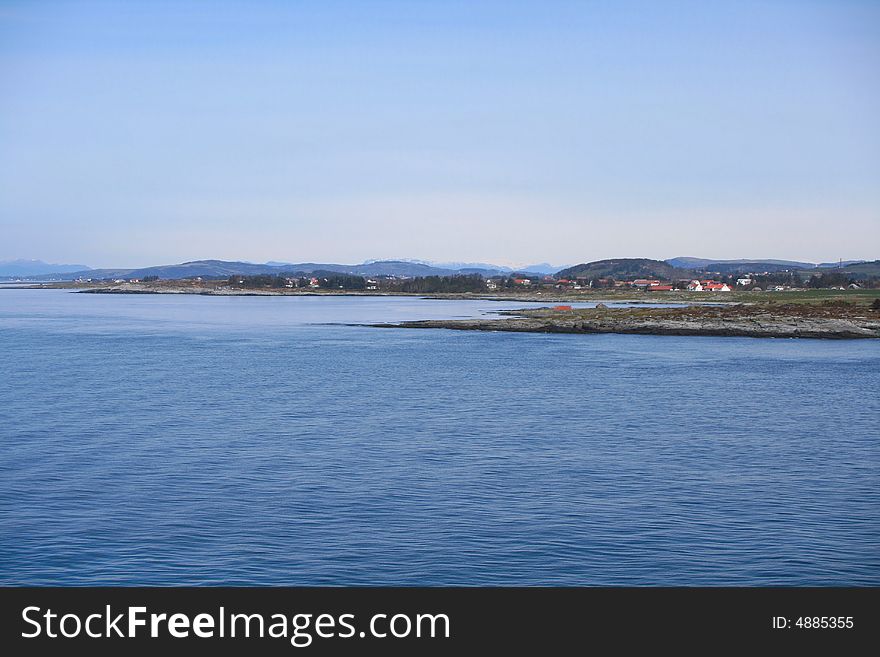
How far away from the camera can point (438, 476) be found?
16.3 meters

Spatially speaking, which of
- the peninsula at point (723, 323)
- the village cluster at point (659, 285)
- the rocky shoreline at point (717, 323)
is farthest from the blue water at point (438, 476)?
the village cluster at point (659, 285)

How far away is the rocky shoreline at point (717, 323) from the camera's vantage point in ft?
182

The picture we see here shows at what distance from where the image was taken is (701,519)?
13547 mm

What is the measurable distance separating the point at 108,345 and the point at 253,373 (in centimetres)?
1669

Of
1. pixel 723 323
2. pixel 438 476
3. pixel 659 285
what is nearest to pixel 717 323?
pixel 723 323

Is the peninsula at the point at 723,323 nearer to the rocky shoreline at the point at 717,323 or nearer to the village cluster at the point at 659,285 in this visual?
the rocky shoreline at the point at 717,323

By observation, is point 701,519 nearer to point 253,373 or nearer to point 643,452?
point 643,452

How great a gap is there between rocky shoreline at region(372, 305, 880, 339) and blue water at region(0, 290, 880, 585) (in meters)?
20.6

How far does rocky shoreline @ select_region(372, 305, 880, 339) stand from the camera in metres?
55.6

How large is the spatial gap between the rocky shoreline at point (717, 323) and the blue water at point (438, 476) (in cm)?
2056

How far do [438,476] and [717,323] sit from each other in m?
46.5

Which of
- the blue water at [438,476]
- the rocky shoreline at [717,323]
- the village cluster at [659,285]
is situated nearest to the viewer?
the blue water at [438,476]

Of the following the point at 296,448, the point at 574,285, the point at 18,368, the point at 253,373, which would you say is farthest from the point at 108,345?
the point at 574,285

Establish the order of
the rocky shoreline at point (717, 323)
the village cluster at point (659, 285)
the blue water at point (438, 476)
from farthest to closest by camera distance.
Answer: the village cluster at point (659, 285) → the rocky shoreline at point (717, 323) → the blue water at point (438, 476)
